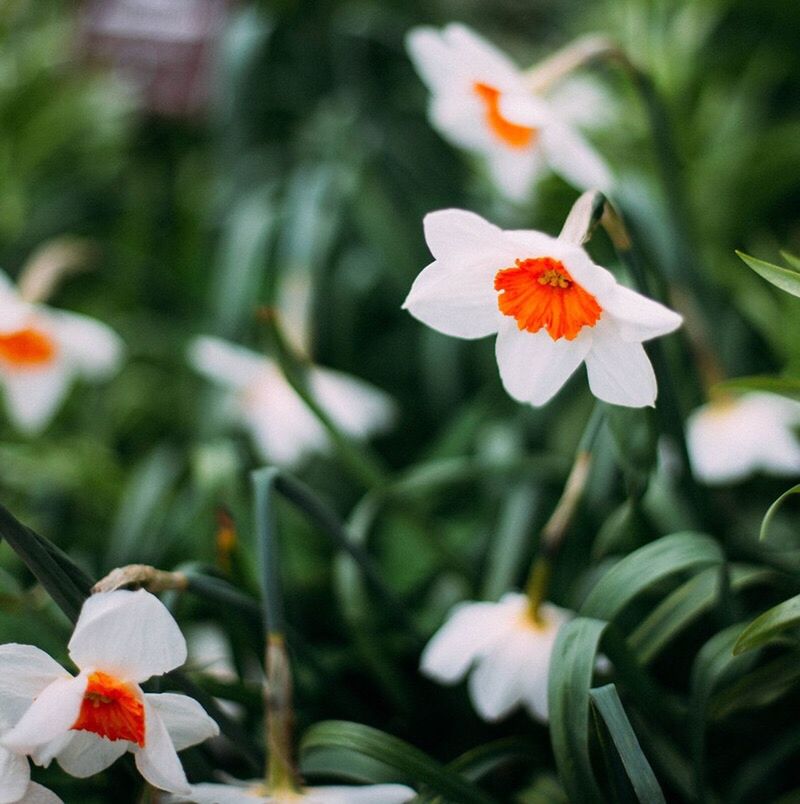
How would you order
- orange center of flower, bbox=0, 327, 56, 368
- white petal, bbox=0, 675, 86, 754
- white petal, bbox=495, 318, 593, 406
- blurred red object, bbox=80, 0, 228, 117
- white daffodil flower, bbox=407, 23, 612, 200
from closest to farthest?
white petal, bbox=0, 675, 86, 754
white petal, bbox=495, 318, 593, 406
white daffodil flower, bbox=407, 23, 612, 200
orange center of flower, bbox=0, 327, 56, 368
blurred red object, bbox=80, 0, 228, 117

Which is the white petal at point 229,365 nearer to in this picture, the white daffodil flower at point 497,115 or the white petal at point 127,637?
the white daffodil flower at point 497,115

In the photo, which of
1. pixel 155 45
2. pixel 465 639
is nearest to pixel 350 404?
pixel 465 639

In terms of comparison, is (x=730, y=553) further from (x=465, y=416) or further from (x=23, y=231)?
(x=23, y=231)

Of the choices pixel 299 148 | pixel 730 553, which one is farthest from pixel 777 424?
pixel 299 148

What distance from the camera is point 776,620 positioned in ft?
1.65

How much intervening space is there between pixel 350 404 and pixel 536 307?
50 cm

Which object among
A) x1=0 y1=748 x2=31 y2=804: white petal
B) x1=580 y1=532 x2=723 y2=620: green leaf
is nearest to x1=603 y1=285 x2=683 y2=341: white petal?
x1=580 y1=532 x2=723 y2=620: green leaf

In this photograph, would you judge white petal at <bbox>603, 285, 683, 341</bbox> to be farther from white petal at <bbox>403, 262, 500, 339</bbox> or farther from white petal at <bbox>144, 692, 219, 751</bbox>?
white petal at <bbox>144, 692, 219, 751</bbox>

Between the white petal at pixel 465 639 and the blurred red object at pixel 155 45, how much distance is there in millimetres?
1156

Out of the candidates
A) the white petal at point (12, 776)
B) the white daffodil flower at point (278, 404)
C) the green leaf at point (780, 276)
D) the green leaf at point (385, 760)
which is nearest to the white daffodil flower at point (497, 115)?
the green leaf at point (780, 276)

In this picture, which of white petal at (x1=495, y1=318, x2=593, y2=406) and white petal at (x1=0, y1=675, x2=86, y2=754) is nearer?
white petal at (x1=0, y1=675, x2=86, y2=754)

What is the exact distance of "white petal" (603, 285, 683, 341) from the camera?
0.47m

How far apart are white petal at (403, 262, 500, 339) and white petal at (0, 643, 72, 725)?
0.93 ft

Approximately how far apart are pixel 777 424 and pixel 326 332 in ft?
2.10
